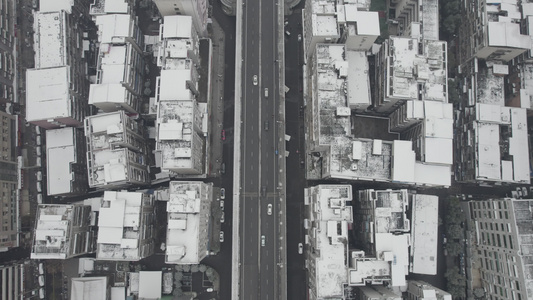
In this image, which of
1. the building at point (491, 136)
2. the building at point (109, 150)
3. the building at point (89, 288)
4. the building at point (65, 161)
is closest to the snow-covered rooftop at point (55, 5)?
the building at point (65, 161)

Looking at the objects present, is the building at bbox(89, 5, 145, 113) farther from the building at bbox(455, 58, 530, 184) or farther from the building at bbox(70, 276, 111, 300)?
the building at bbox(455, 58, 530, 184)

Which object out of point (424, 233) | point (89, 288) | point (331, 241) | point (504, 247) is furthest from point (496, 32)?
point (89, 288)

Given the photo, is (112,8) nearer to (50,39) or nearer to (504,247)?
(50,39)

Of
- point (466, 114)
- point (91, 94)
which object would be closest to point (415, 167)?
point (466, 114)

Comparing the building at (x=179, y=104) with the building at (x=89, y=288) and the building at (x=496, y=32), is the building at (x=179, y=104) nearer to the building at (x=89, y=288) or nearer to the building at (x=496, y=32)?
the building at (x=89, y=288)

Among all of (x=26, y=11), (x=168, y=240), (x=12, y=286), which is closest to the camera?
(x=168, y=240)

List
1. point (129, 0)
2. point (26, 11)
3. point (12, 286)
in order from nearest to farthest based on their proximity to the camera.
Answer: point (12, 286), point (129, 0), point (26, 11)

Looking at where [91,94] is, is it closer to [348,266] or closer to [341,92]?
[341,92]
